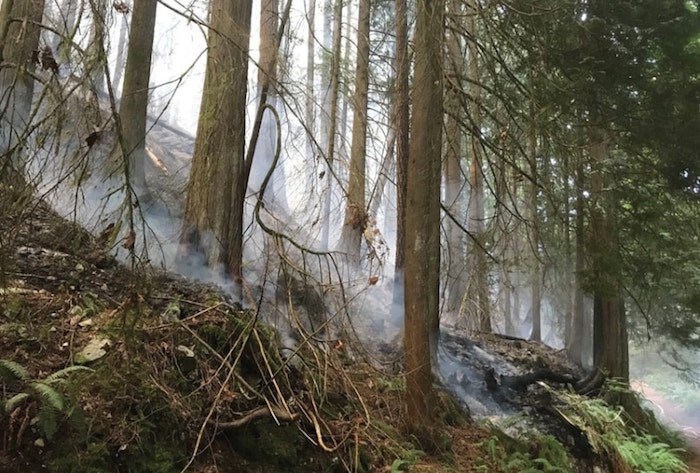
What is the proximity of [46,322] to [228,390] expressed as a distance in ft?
4.47

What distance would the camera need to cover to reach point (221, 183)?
5.44 meters

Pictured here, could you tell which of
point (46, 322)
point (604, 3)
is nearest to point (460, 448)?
point (46, 322)

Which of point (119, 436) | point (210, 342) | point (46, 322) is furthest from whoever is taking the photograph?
point (210, 342)

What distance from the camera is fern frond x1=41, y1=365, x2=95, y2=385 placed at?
115 inches

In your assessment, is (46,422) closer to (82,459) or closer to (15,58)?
(82,459)

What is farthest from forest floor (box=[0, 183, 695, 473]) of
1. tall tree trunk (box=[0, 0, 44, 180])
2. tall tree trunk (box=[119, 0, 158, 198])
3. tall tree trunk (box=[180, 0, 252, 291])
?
tall tree trunk (box=[119, 0, 158, 198])

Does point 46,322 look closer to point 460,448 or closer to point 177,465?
point 177,465

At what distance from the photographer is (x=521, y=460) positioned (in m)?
4.70

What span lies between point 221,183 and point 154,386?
8.80ft

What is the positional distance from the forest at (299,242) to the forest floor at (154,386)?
0.06 feet

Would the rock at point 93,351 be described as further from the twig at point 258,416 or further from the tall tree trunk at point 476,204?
the tall tree trunk at point 476,204

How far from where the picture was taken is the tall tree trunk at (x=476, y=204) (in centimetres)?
553

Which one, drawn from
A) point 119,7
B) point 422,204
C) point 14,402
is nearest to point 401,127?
point 422,204

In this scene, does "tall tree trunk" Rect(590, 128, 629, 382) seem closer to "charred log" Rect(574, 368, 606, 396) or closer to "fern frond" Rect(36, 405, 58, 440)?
"charred log" Rect(574, 368, 606, 396)
